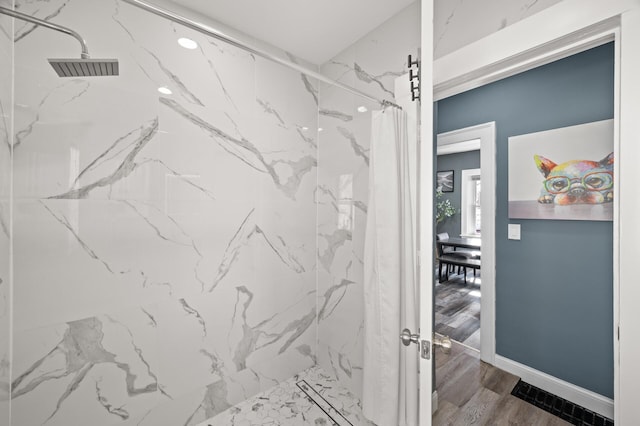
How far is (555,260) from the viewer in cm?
184

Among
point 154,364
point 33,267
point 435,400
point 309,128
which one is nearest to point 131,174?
point 33,267

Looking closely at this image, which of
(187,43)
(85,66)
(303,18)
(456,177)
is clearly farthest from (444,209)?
(85,66)

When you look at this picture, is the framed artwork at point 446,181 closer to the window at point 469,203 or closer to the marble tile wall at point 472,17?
the window at point 469,203

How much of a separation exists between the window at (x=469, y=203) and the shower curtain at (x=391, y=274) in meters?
3.70

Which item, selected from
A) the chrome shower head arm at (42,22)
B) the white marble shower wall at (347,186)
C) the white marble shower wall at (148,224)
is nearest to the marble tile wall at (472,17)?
the white marble shower wall at (347,186)

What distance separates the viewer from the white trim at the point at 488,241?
214 centimetres

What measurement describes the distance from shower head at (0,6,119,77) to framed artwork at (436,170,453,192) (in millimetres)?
4747

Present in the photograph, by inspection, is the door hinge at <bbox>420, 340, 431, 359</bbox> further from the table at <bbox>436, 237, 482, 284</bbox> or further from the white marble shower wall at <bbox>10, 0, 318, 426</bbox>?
the table at <bbox>436, 237, 482, 284</bbox>

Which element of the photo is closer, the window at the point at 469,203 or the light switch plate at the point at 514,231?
the light switch plate at the point at 514,231

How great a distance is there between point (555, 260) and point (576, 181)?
0.55 meters

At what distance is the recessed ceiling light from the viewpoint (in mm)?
1419

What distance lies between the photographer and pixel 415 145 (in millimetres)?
1242

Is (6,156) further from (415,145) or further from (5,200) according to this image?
(415,145)

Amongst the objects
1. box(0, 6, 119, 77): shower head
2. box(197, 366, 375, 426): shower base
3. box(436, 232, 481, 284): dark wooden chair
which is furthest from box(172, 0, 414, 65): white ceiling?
box(436, 232, 481, 284): dark wooden chair
